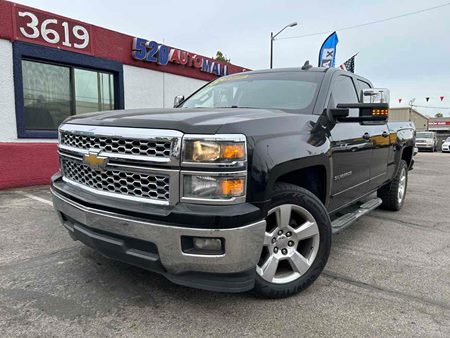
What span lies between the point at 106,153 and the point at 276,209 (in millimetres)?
1235

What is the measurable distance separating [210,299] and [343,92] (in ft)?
8.36

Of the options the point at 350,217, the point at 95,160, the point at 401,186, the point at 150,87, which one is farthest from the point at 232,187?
the point at 150,87

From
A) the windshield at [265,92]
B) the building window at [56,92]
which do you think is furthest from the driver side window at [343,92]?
the building window at [56,92]

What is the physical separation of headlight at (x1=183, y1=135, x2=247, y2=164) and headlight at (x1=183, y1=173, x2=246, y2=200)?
10 centimetres

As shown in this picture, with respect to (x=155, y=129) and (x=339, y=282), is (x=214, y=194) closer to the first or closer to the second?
(x=155, y=129)

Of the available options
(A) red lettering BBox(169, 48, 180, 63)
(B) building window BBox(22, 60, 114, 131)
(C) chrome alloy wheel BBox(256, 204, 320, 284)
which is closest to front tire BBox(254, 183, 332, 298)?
(C) chrome alloy wheel BBox(256, 204, 320, 284)

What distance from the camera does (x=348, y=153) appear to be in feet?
11.7

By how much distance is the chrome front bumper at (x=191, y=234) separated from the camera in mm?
2207

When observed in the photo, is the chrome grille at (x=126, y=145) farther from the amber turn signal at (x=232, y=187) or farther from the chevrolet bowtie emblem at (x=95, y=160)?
the amber turn signal at (x=232, y=187)

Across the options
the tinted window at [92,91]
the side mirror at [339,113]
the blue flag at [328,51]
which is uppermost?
the blue flag at [328,51]

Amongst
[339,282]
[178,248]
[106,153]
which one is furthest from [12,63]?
[339,282]

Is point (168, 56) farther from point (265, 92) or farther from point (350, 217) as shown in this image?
point (350, 217)

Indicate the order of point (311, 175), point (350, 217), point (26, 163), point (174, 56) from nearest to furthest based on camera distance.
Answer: point (311, 175) → point (350, 217) → point (26, 163) → point (174, 56)

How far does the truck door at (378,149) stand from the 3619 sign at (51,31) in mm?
6208
